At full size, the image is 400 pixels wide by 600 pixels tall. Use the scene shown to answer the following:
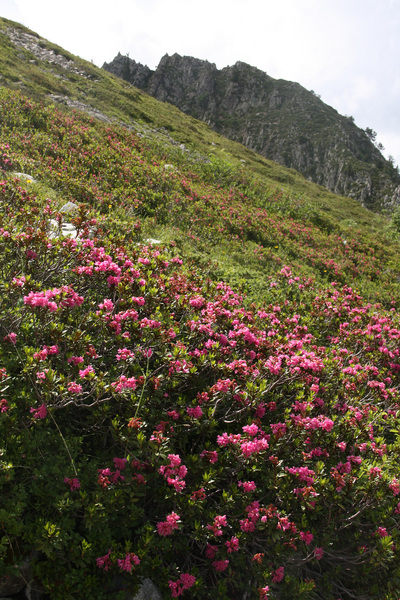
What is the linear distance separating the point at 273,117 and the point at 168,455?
133 m

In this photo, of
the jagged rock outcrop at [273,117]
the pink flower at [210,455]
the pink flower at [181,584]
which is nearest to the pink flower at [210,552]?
the pink flower at [181,584]

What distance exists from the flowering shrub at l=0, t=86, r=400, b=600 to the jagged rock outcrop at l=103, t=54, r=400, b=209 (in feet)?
329

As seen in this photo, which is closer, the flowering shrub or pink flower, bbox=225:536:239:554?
the flowering shrub

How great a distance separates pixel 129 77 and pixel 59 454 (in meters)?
141

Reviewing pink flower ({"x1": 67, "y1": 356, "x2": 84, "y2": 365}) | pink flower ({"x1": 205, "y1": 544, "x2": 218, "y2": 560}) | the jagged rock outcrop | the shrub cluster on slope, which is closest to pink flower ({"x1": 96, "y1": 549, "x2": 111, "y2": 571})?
pink flower ({"x1": 205, "y1": 544, "x2": 218, "y2": 560})

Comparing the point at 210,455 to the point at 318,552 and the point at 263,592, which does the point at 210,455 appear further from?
the point at 318,552

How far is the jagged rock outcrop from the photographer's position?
10050 cm

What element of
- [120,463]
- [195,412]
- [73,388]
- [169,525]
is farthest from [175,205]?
[169,525]

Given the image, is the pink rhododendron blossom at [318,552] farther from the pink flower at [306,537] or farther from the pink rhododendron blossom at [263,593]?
the pink rhododendron blossom at [263,593]

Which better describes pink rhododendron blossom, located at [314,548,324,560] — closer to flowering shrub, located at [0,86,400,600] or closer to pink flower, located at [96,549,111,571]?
flowering shrub, located at [0,86,400,600]

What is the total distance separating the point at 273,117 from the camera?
115375 millimetres

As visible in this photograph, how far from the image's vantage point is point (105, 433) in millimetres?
3449

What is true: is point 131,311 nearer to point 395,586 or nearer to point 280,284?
point 395,586

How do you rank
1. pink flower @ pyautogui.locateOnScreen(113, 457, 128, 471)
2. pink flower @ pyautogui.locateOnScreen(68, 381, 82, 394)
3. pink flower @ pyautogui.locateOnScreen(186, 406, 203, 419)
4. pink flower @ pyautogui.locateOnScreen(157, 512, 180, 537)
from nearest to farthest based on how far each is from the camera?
pink flower @ pyautogui.locateOnScreen(157, 512, 180, 537)
pink flower @ pyautogui.locateOnScreen(68, 381, 82, 394)
pink flower @ pyautogui.locateOnScreen(113, 457, 128, 471)
pink flower @ pyautogui.locateOnScreen(186, 406, 203, 419)
